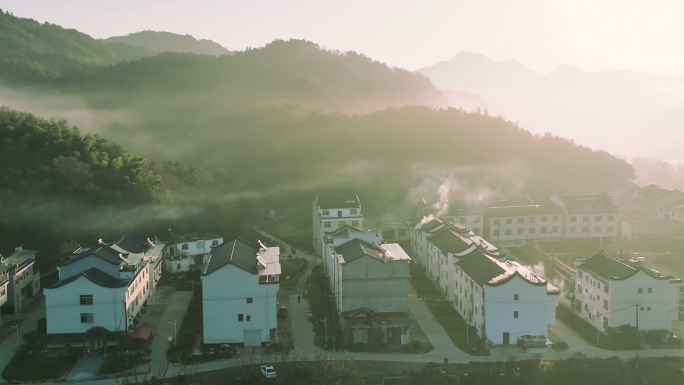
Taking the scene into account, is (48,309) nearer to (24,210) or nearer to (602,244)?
(24,210)

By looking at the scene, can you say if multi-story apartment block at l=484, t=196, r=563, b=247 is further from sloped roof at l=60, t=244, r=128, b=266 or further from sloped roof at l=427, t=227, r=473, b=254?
sloped roof at l=60, t=244, r=128, b=266

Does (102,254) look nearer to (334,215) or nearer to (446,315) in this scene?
(446,315)

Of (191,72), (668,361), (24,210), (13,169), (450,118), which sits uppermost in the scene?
(191,72)

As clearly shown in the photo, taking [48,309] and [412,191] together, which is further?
[412,191]

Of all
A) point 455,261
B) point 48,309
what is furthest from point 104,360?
Answer: point 455,261

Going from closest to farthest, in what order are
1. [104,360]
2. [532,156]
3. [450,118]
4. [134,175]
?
[104,360], [134,175], [532,156], [450,118]

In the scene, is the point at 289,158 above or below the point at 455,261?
above

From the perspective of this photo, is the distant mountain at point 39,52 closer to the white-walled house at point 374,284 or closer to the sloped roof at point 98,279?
the sloped roof at point 98,279

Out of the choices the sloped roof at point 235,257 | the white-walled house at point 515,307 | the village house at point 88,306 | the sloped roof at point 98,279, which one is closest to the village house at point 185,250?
the sloped roof at point 235,257

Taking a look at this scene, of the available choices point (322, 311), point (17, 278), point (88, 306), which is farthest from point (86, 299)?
point (322, 311)
